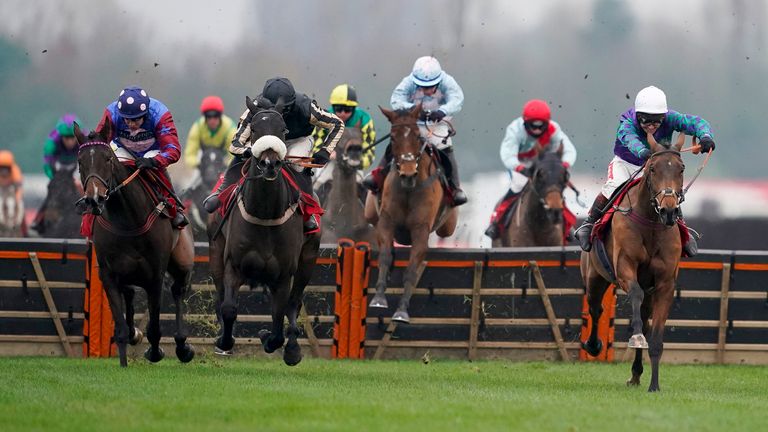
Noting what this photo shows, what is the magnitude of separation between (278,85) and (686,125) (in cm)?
416

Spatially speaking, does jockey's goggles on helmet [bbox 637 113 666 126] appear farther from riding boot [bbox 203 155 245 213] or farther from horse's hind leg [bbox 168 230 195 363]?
horse's hind leg [bbox 168 230 195 363]

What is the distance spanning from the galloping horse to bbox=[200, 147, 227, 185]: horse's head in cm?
848

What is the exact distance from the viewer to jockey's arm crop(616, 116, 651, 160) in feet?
53.2

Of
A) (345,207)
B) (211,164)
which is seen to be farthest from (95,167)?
(211,164)

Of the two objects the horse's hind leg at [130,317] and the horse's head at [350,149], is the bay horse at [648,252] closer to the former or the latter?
the horse's hind leg at [130,317]

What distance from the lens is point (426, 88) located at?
75.2 feet

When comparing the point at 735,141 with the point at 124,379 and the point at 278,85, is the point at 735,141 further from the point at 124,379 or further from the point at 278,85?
the point at 124,379

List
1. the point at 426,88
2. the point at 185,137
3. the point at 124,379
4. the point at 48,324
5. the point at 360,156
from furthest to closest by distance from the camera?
the point at 185,137, the point at 360,156, the point at 426,88, the point at 48,324, the point at 124,379

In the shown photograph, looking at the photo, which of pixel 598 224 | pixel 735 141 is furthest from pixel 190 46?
pixel 598 224

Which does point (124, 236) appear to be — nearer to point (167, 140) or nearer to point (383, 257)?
point (167, 140)

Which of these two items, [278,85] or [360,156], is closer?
[278,85]

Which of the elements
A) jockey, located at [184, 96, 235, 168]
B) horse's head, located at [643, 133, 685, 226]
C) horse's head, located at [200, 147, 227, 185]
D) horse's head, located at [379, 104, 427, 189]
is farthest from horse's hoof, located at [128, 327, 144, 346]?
jockey, located at [184, 96, 235, 168]

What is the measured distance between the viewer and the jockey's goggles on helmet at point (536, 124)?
83.3 feet

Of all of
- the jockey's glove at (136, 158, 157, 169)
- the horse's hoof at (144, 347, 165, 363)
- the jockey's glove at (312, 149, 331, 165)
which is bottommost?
the horse's hoof at (144, 347, 165, 363)
